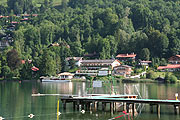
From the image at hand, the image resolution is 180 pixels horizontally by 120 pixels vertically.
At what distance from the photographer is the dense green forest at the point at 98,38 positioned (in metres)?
129

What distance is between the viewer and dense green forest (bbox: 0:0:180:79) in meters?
129

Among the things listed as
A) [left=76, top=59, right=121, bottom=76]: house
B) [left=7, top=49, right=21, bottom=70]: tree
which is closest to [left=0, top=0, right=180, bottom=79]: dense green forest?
[left=7, top=49, right=21, bottom=70]: tree

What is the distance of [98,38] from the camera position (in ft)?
505

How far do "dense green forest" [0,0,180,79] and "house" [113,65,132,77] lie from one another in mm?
12497

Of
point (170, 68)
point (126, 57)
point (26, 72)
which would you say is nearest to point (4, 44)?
point (26, 72)

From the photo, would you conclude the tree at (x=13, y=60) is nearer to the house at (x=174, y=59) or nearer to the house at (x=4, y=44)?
the house at (x=4, y=44)

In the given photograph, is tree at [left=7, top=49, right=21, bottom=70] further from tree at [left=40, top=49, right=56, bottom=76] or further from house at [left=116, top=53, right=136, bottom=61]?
house at [left=116, top=53, right=136, bottom=61]

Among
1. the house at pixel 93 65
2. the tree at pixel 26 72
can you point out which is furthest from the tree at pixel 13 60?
the house at pixel 93 65

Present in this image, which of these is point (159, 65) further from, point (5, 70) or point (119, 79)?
point (5, 70)

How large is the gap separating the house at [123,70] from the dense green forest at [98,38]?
41.0ft

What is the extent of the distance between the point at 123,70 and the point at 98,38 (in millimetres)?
33731

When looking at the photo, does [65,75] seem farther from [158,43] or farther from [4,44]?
[4,44]

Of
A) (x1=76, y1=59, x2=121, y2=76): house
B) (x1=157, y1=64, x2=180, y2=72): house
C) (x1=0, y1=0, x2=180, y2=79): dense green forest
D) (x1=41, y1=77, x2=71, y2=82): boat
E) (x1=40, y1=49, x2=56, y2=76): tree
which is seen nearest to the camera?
(x1=41, y1=77, x2=71, y2=82): boat

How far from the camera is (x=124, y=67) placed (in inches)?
4823
